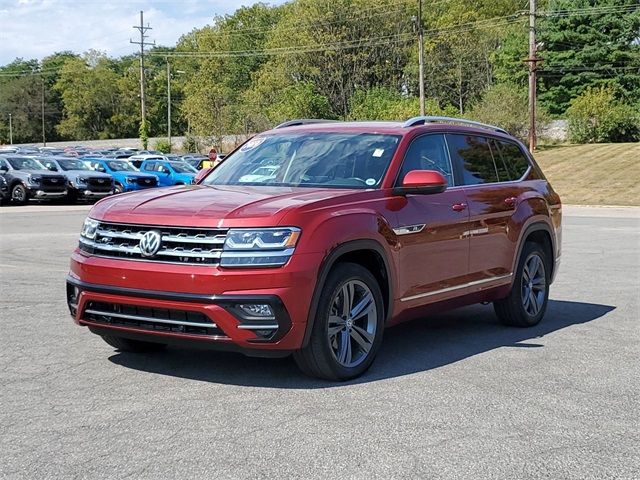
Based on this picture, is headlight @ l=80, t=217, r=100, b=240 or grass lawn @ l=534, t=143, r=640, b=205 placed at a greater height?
headlight @ l=80, t=217, r=100, b=240

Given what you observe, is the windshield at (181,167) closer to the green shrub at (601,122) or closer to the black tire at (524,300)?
the black tire at (524,300)

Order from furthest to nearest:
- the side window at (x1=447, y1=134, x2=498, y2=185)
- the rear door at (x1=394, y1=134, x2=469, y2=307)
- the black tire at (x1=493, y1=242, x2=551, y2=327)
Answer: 1. the black tire at (x1=493, y1=242, x2=551, y2=327)
2. the side window at (x1=447, y1=134, x2=498, y2=185)
3. the rear door at (x1=394, y1=134, x2=469, y2=307)

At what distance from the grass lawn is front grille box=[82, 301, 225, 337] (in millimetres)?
28889

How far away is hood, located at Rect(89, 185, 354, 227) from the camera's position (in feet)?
17.6

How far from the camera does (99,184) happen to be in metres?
30.8

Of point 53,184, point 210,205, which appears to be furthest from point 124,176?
point 210,205

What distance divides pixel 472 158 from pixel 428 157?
802 millimetres

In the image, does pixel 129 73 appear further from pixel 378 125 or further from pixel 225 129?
pixel 378 125

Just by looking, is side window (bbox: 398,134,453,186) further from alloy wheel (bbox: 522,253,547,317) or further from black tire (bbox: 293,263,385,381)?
alloy wheel (bbox: 522,253,547,317)

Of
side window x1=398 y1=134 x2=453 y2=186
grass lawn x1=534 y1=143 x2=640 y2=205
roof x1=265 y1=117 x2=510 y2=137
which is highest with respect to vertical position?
roof x1=265 y1=117 x2=510 y2=137

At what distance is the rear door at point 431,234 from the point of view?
20.7 feet

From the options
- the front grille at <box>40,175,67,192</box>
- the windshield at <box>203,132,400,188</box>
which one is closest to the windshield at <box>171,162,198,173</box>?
the front grille at <box>40,175,67,192</box>

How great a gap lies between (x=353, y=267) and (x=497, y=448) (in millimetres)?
1768

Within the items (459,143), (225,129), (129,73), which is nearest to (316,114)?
(225,129)
